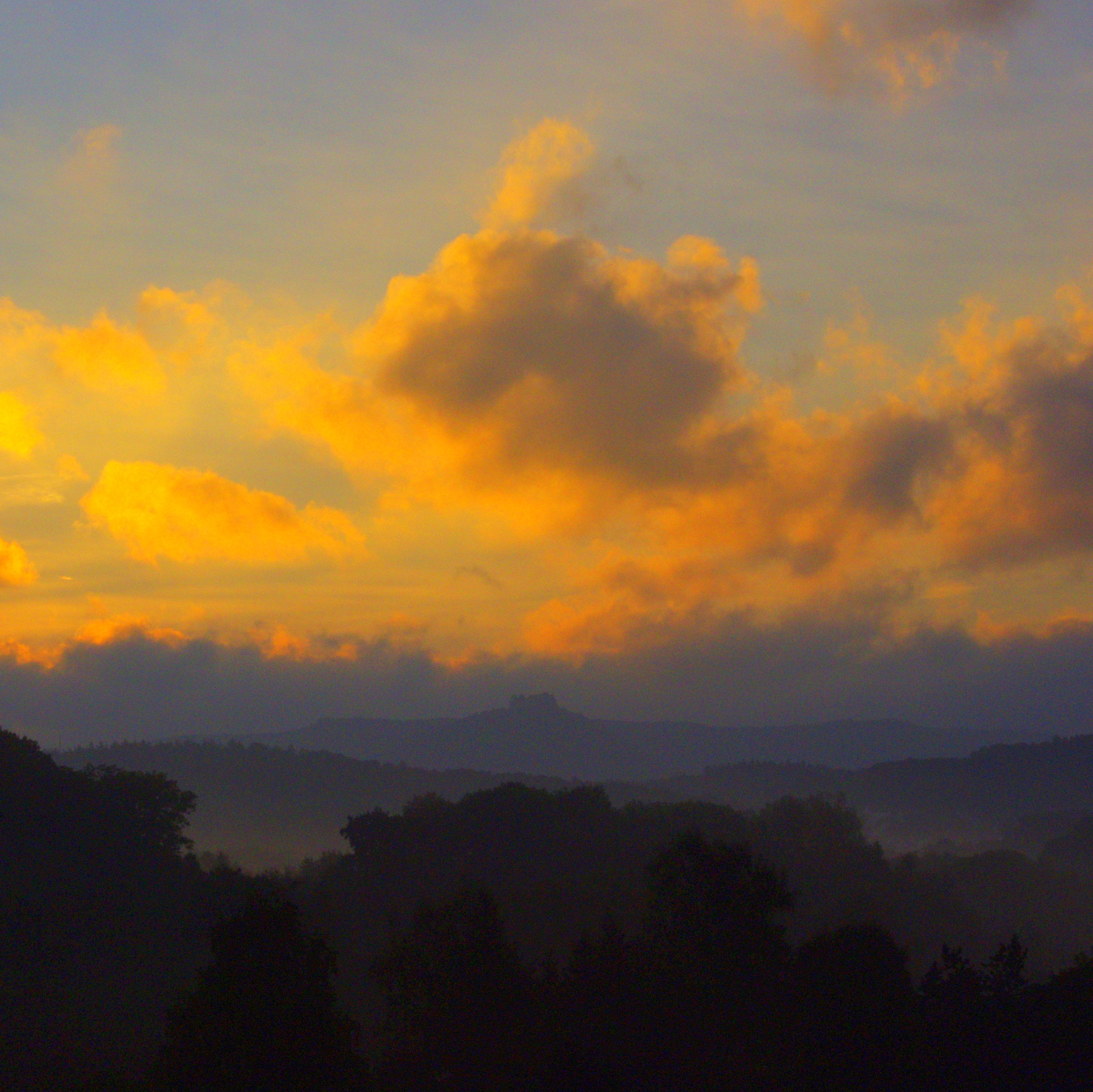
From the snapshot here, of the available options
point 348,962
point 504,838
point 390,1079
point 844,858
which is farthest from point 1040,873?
point 390,1079

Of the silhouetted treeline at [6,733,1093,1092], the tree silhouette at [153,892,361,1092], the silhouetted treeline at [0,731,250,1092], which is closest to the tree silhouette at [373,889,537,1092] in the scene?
the silhouetted treeline at [6,733,1093,1092]

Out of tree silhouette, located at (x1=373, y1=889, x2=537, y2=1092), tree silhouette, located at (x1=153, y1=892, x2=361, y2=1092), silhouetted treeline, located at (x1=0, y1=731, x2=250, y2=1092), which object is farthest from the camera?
silhouetted treeline, located at (x1=0, y1=731, x2=250, y2=1092)

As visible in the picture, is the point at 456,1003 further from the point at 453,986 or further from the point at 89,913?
the point at 89,913

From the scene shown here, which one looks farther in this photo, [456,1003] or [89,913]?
[89,913]

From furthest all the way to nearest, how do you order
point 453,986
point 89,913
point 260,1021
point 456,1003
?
1. point 89,913
2. point 453,986
3. point 456,1003
4. point 260,1021

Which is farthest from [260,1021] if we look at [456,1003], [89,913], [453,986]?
[89,913]

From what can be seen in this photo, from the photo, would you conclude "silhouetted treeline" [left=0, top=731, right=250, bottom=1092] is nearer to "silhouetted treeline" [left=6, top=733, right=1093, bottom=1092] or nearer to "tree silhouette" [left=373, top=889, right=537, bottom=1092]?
"silhouetted treeline" [left=6, top=733, right=1093, bottom=1092]

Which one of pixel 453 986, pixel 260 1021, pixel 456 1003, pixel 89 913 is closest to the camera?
pixel 260 1021

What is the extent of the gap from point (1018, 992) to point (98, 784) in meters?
80.1

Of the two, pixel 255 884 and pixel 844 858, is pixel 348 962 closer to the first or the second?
pixel 255 884

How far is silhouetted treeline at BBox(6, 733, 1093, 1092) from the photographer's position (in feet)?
154

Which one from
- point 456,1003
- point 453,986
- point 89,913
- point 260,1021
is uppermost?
point 260,1021

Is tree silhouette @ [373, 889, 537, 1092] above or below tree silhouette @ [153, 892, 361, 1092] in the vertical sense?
below

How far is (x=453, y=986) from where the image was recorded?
6159cm
